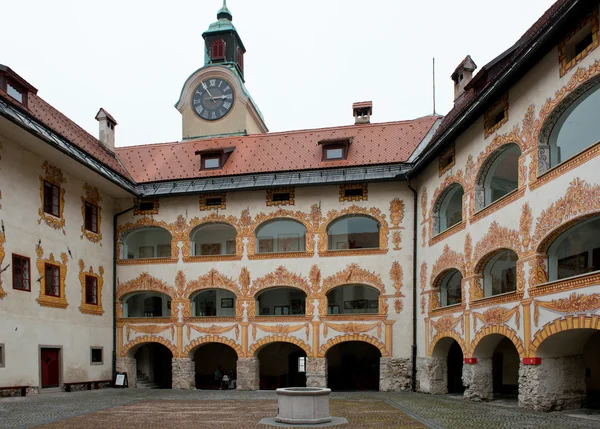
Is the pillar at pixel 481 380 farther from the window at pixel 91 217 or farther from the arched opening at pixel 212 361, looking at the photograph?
the window at pixel 91 217

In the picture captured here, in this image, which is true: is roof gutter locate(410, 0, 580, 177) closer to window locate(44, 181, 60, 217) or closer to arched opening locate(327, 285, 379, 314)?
arched opening locate(327, 285, 379, 314)

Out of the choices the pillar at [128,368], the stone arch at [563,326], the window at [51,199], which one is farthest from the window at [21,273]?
the stone arch at [563,326]

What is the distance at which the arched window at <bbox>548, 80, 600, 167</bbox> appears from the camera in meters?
12.2

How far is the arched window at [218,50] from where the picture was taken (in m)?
33.9

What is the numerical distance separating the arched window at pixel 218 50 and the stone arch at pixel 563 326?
24.9m

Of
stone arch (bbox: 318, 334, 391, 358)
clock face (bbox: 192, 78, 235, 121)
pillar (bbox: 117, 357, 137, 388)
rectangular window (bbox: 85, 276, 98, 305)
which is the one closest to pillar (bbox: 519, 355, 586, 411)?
stone arch (bbox: 318, 334, 391, 358)

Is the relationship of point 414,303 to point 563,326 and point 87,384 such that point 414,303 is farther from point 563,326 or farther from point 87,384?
point 87,384

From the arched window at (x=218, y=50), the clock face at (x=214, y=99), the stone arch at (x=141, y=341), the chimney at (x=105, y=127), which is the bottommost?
Answer: the stone arch at (x=141, y=341)

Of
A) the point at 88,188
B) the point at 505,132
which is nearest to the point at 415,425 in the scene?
the point at 505,132

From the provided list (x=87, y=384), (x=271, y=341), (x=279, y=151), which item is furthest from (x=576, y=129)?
(x=87, y=384)

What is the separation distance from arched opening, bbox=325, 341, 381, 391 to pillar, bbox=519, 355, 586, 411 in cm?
1374

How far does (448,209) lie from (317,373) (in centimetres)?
776

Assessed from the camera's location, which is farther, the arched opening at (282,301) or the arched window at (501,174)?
the arched opening at (282,301)

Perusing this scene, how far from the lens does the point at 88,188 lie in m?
23.6
